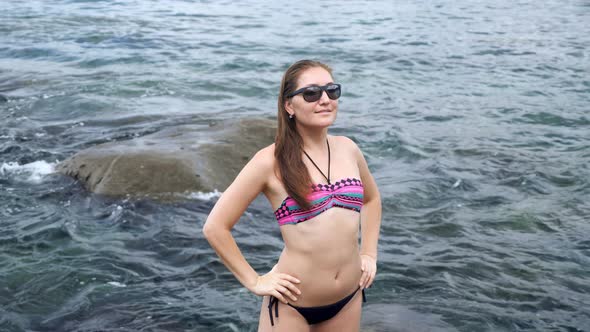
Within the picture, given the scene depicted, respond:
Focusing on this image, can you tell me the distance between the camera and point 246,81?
1680 cm

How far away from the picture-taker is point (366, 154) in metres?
12.0

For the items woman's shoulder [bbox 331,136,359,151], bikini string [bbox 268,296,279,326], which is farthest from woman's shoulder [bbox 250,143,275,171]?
bikini string [bbox 268,296,279,326]

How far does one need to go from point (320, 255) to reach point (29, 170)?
24.8ft

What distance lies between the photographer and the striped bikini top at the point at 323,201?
4.19 meters

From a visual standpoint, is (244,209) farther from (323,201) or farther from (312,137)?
(312,137)

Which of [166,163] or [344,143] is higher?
[344,143]

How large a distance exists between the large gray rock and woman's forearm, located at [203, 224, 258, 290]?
213 inches

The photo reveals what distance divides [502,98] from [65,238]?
946 cm

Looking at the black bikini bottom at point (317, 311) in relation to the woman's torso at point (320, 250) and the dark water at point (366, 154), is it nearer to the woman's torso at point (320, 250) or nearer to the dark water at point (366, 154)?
the woman's torso at point (320, 250)

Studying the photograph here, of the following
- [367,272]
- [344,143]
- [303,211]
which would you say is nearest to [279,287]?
[303,211]

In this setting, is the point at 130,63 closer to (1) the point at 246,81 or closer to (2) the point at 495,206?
(1) the point at 246,81

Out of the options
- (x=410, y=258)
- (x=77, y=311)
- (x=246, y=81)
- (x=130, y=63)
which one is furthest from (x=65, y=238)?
(x=130, y=63)

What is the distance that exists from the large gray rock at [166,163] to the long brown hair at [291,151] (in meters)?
5.46

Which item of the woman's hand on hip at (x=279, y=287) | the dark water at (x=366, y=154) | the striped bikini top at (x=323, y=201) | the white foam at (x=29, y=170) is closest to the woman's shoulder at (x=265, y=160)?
the striped bikini top at (x=323, y=201)
